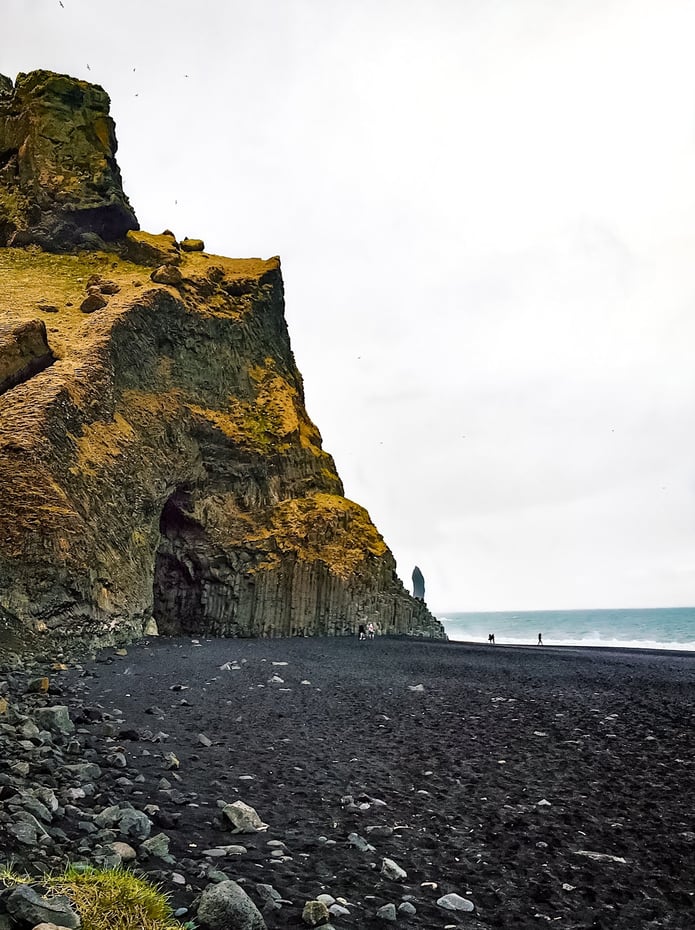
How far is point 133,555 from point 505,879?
19079mm

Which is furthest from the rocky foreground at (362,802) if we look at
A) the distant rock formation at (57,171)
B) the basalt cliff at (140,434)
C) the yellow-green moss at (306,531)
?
the distant rock formation at (57,171)

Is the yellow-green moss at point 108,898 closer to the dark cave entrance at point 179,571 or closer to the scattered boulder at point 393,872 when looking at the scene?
the scattered boulder at point 393,872

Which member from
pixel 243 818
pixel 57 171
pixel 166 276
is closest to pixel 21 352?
pixel 166 276

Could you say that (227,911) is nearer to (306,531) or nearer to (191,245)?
(306,531)

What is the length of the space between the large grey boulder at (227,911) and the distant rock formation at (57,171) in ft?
115

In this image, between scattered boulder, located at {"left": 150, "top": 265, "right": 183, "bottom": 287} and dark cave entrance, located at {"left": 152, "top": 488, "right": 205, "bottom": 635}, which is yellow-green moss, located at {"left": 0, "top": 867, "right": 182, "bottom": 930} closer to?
dark cave entrance, located at {"left": 152, "top": 488, "right": 205, "bottom": 635}

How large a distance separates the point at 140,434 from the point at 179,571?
7589mm

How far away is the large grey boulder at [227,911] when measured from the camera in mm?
3201

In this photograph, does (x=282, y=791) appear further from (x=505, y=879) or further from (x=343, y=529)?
(x=343, y=529)

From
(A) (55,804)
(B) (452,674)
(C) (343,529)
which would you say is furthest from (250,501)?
(A) (55,804)

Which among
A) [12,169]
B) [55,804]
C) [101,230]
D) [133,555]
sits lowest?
[55,804]

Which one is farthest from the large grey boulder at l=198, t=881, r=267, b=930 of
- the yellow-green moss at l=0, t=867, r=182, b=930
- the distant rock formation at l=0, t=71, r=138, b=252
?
the distant rock formation at l=0, t=71, r=138, b=252

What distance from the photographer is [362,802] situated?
5.82 metres

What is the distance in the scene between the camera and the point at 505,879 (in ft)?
14.2
